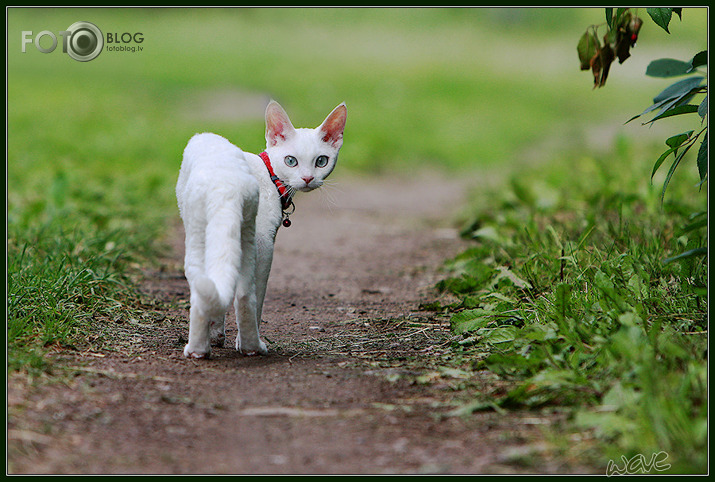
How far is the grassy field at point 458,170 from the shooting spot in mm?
2703

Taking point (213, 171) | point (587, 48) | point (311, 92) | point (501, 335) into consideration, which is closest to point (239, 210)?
point (213, 171)

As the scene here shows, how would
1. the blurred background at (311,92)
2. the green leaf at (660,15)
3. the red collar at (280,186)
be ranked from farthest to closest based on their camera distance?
1. the blurred background at (311,92)
2. the red collar at (280,186)
3. the green leaf at (660,15)

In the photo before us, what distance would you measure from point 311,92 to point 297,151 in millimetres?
10464

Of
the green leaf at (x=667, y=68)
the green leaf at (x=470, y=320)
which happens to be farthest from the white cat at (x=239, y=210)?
A: the green leaf at (x=667, y=68)

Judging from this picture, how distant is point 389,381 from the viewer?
2.89 meters

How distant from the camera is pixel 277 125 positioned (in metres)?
3.63

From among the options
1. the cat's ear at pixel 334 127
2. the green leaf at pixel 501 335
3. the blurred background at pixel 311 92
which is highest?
the blurred background at pixel 311 92

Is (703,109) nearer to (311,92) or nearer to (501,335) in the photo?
(501,335)

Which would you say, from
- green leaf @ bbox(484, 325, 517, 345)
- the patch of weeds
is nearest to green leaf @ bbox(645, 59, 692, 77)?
the patch of weeds

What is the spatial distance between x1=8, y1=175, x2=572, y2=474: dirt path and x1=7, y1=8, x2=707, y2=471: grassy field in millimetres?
212

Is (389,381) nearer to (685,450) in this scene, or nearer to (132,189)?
(685,450)

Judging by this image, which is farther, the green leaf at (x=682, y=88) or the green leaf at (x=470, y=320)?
the green leaf at (x=470, y=320)

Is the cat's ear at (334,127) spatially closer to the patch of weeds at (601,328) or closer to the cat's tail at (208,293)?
the patch of weeds at (601,328)

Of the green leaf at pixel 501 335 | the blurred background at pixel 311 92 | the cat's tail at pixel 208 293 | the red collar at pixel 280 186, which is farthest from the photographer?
the blurred background at pixel 311 92
